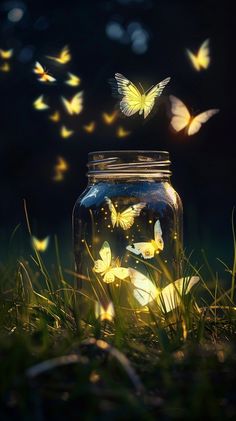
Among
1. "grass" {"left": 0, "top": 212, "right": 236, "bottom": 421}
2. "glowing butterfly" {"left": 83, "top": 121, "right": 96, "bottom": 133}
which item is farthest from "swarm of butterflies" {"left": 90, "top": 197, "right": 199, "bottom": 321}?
"glowing butterfly" {"left": 83, "top": 121, "right": 96, "bottom": 133}

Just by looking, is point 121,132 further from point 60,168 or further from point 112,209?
point 112,209

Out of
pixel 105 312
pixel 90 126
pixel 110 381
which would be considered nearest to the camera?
pixel 110 381

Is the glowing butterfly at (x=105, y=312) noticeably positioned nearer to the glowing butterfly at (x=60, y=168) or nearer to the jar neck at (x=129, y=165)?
the jar neck at (x=129, y=165)

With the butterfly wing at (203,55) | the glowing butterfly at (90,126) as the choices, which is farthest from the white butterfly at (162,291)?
the glowing butterfly at (90,126)

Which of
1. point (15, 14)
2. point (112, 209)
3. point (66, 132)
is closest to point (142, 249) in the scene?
point (112, 209)

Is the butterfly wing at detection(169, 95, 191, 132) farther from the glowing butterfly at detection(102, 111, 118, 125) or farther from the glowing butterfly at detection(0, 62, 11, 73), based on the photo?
the glowing butterfly at detection(102, 111, 118, 125)

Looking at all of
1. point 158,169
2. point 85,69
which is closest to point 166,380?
point 158,169
